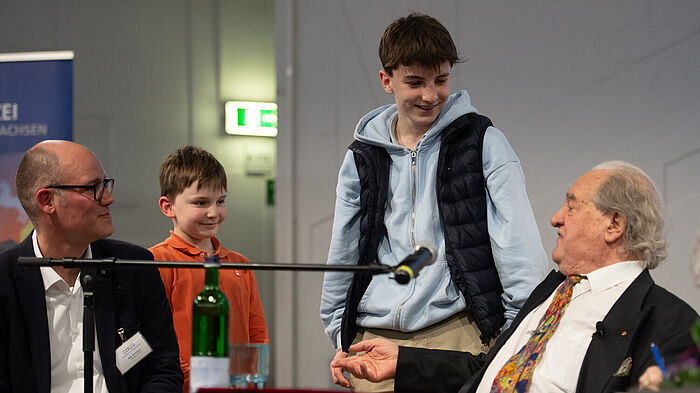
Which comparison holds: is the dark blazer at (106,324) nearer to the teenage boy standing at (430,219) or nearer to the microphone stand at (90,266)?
the microphone stand at (90,266)

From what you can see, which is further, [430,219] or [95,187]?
[430,219]

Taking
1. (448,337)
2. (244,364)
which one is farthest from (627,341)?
(244,364)

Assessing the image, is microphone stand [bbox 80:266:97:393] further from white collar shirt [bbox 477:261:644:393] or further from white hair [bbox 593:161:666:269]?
white hair [bbox 593:161:666:269]

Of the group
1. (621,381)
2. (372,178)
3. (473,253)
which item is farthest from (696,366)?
(372,178)

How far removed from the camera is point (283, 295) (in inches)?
184

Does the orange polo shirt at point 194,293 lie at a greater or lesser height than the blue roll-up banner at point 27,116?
lesser

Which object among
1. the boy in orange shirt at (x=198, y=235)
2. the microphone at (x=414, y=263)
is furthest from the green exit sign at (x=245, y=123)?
the microphone at (x=414, y=263)

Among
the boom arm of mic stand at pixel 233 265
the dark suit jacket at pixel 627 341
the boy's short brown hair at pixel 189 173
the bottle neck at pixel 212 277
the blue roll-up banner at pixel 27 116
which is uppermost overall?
the blue roll-up banner at pixel 27 116

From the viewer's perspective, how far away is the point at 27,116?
4.41 metres

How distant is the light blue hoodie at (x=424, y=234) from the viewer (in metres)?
2.53

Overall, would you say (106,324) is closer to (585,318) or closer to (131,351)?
(131,351)

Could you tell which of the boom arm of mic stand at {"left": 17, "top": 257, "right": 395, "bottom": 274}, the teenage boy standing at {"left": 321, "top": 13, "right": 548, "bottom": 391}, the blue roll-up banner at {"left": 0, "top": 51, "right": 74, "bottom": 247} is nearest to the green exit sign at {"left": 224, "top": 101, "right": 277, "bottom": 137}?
the blue roll-up banner at {"left": 0, "top": 51, "right": 74, "bottom": 247}

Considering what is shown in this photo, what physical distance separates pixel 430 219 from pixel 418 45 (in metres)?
0.57

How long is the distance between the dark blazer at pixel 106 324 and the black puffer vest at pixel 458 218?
63 centimetres
